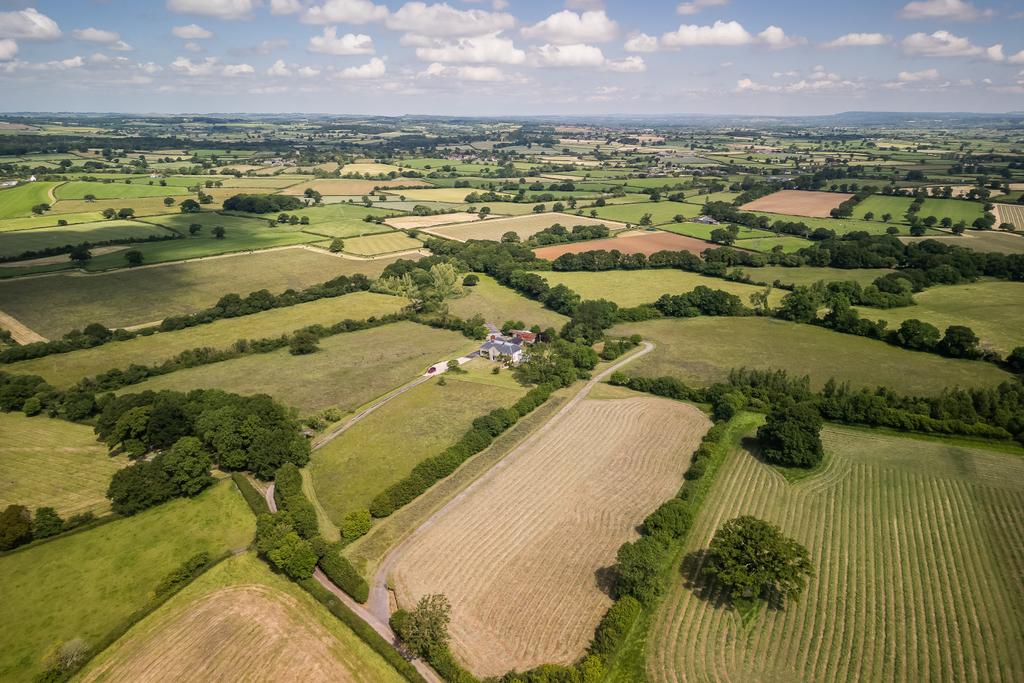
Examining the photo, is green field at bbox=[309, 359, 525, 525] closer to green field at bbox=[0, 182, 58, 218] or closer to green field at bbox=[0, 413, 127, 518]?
green field at bbox=[0, 413, 127, 518]

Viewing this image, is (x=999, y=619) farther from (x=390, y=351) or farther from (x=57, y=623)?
(x=390, y=351)

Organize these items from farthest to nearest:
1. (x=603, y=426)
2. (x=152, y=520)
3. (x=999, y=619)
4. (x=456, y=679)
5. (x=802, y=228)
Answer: (x=802, y=228) < (x=603, y=426) < (x=152, y=520) < (x=999, y=619) < (x=456, y=679)

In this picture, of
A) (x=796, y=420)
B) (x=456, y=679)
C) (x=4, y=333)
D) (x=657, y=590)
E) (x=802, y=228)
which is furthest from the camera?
(x=802, y=228)

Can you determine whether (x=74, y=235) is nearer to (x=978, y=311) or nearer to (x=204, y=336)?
(x=204, y=336)

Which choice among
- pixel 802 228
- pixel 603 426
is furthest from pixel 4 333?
pixel 802 228

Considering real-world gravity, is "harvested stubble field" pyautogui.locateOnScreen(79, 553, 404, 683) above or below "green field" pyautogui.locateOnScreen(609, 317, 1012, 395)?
below

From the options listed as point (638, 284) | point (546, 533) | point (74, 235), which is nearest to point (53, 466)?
point (546, 533)

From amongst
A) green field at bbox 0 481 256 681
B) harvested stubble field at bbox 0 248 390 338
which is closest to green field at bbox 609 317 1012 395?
green field at bbox 0 481 256 681
